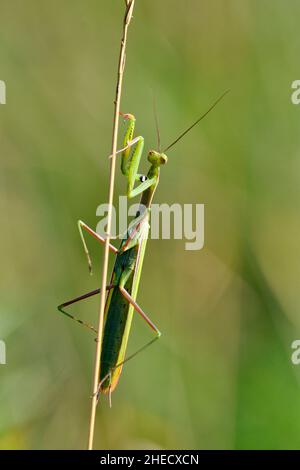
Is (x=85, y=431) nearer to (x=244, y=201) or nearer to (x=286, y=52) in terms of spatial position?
(x=244, y=201)

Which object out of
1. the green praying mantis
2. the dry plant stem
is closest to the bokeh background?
the green praying mantis

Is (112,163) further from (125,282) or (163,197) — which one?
(163,197)

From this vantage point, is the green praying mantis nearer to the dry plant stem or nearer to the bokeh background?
the dry plant stem

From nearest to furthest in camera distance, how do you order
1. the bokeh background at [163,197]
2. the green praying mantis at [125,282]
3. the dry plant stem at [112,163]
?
the dry plant stem at [112,163]
the green praying mantis at [125,282]
the bokeh background at [163,197]

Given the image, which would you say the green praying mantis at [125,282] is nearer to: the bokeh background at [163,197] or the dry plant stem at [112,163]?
the dry plant stem at [112,163]

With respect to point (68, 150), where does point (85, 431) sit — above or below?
below

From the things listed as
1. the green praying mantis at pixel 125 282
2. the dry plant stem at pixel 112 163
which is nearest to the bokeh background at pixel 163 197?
the green praying mantis at pixel 125 282

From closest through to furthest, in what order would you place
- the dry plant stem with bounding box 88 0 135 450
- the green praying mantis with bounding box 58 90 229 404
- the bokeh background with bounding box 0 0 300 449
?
the dry plant stem with bounding box 88 0 135 450, the green praying mantis with bounding box 58 90 229 404, the bokeh background with bounding box 0 0 300 449

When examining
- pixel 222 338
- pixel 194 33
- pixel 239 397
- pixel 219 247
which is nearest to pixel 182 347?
pixel 222 338
